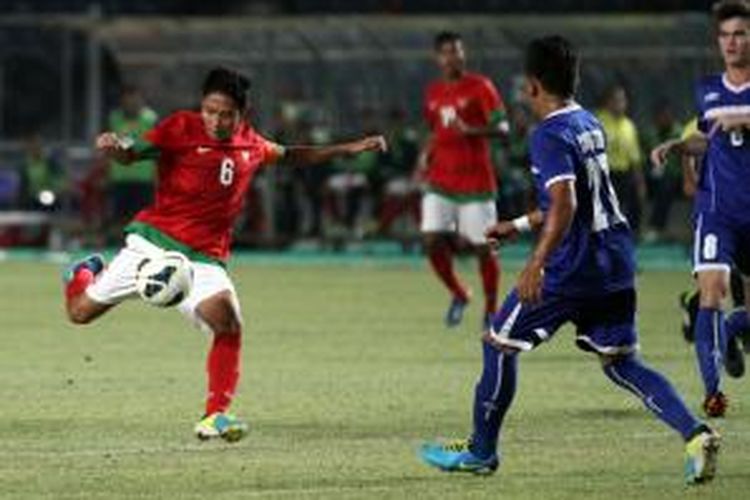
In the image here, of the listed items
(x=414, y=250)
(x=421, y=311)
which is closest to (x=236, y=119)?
(x=421, y=311)

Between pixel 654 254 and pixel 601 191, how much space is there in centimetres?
2563

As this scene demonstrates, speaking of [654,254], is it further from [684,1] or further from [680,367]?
[680,367]

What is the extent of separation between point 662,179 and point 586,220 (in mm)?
25497

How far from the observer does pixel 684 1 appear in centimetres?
4297

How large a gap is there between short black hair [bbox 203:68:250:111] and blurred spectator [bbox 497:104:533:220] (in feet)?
74.1

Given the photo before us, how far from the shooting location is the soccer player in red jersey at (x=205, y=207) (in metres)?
13.6

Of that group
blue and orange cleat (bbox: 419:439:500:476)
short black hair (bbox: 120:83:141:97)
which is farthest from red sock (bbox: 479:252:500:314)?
short black hair (bbox: 120:83:141:97)

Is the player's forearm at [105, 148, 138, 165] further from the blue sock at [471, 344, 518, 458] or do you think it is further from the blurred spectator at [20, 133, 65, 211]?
the blurred spectator at [20, 133, 65, 211]

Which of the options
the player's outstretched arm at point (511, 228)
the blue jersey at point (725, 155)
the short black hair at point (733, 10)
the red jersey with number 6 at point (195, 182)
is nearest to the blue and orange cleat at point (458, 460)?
the player's outstretched arm at point (511, 228)

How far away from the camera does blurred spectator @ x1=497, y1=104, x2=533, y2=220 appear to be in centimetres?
3634

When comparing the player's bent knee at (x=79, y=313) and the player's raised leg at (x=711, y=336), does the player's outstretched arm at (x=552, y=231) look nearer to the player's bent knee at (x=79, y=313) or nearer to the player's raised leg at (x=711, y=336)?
the player's raised leg at (x=711, y=336)

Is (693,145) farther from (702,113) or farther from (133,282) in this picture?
(133,282)

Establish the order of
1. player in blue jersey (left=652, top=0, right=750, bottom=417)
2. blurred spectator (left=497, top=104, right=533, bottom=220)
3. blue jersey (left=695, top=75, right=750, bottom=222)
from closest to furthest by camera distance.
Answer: player in blue jersey (left=652, top=0, right=750, bottom=417)
blue jersey (left=695, top=75, right=750, bottom=222)
blurred spectator (left=497, top=104, right=533, bottom=220)

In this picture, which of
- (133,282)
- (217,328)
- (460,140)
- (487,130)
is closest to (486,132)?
(487,130)
